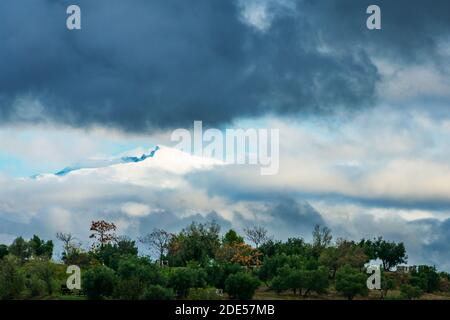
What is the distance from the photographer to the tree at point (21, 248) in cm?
15069

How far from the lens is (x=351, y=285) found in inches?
4055

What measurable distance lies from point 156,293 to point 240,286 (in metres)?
14.5

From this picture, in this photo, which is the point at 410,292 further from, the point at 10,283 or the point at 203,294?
the point at 10,283

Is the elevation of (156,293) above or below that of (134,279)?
below

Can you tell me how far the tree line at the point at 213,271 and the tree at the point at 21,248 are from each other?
0.21m

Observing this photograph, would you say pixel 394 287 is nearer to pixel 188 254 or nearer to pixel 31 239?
pixel 188 254

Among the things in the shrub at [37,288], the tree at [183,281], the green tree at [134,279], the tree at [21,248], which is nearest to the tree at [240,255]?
the green tree at [134,279]

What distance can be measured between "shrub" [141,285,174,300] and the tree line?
12 cm

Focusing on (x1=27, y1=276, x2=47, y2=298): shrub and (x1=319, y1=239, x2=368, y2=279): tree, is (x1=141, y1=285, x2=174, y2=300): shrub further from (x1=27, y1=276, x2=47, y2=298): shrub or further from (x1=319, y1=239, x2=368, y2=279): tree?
(x1=319, y1=239, x2=368, y2=279): tree

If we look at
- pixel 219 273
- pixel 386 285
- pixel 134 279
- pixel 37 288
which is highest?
pixel 219 273

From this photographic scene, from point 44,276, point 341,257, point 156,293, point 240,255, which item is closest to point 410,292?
point 341,257
